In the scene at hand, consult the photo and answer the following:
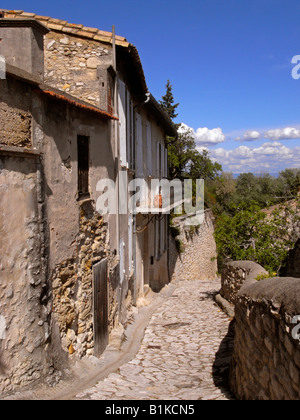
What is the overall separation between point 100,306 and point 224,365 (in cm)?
248

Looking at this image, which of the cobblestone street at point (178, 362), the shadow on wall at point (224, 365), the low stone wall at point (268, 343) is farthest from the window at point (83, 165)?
the shadow on wall at point (224, 365)

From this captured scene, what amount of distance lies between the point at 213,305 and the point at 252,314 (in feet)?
25.9

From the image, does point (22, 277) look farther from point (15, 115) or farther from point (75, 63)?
point (75, 63)

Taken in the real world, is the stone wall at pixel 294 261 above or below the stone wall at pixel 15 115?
below

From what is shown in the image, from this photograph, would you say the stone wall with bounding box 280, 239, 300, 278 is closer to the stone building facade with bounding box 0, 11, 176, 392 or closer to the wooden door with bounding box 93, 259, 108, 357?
the stone building facade with bounding box 0, 11, 176, 392

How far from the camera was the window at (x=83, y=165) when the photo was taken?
709 cm

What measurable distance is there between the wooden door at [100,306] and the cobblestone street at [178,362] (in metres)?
0.66

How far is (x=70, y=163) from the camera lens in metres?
6.53

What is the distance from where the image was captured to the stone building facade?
16.6ft

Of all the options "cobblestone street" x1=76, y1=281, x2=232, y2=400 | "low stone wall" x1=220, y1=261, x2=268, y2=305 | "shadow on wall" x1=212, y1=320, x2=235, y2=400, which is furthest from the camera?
"low stone wall" x1=220, y1=261, x2=268, y2=305

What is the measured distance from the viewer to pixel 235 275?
1061 centimetres

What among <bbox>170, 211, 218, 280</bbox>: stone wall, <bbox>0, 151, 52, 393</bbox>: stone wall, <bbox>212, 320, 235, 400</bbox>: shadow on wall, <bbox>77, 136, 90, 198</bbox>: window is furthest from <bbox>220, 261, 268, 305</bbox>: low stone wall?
<bbox>170, 211, 218, 280</bbox>: stone wall

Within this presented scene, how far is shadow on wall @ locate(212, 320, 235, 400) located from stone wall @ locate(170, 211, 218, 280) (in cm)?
1071

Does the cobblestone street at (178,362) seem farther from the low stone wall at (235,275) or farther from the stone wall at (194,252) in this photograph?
the stone wall at (194,252)
